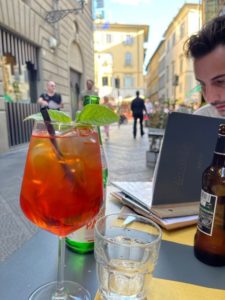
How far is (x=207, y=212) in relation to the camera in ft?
1.79

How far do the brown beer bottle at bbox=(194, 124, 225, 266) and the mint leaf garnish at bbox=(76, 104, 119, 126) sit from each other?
22 cm

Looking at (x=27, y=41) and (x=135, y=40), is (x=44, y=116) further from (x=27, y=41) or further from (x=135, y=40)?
(x=135, y=40)

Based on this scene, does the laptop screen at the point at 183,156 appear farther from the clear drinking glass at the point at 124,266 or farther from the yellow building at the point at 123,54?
the yellow building at the point at 123,54

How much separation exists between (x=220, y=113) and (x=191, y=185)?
0.67 metres

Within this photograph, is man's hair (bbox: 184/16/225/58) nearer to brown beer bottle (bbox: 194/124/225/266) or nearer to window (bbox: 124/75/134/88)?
brown beer bottle (bbox: 194/124/225/266)

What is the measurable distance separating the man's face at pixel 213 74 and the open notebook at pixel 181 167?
53 centimetres

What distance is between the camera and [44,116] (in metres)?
0.50

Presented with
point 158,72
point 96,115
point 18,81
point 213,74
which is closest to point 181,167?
point 96,115

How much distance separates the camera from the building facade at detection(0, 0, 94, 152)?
472cm

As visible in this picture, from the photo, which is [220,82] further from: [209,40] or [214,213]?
[214,213]

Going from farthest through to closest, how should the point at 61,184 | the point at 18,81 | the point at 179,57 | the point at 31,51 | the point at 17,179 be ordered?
the point at 179,57
the point at 31,51
the point at 18,81
the point at 17,179
the point at 61,184

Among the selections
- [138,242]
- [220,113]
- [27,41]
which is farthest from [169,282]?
[27,41]

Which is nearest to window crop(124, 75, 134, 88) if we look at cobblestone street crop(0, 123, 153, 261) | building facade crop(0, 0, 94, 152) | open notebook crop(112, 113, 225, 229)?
building facade crop(0, 0, 94, 152)

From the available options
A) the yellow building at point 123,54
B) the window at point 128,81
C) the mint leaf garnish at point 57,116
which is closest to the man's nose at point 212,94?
the mint leaf garnish at point 57,116
